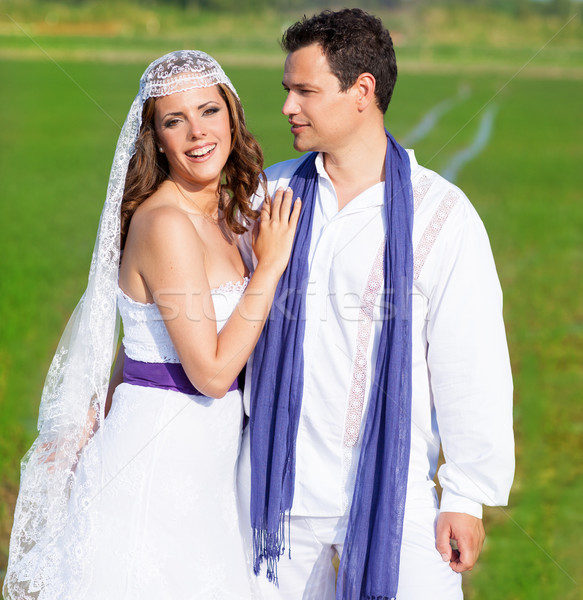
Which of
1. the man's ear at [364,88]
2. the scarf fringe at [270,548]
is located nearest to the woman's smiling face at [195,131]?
the man's ear at [364,88]

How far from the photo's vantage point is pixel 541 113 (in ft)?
101

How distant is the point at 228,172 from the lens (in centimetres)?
309

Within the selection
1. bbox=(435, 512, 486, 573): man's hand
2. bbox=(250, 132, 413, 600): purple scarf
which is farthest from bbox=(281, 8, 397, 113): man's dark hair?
bbox=(435, 512, 486, 573): man's hand

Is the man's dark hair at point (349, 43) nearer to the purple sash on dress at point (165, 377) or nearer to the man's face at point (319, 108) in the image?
the man's face at point (319, 108)

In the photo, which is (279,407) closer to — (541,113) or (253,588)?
(253,588)

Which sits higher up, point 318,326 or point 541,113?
point 541,113

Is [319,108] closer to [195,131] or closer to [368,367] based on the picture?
[195,131]

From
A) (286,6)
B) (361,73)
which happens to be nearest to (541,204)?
(361,73)

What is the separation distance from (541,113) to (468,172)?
1386 centimetres

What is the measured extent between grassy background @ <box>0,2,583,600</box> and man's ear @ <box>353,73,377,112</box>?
239cm

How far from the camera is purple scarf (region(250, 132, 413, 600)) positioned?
267 centimetres

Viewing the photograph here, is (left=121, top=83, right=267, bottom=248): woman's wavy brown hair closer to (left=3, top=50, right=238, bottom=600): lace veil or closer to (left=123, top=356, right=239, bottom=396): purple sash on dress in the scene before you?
(left=3, top=50, right=238, bottom=600): lace veil

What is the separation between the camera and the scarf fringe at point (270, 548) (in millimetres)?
2826

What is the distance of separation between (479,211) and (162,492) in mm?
12404
